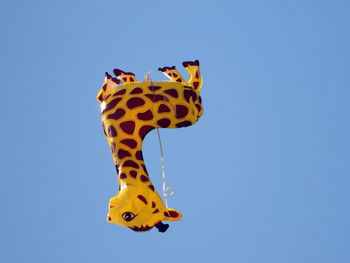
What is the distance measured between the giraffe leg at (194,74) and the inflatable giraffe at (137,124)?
0.41ft

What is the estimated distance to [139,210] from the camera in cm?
1060

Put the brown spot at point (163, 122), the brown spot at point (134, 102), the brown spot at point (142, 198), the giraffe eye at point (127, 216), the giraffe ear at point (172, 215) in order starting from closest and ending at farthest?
1. the giraffe eye at point (127, 216)
2. the brown spot at point (142, 198)
3. the giraffe ear at point (172, 215)
4. the brown spot at point (134, 102)
5. the brown spot at point (163, 122)

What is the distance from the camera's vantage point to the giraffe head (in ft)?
34.5

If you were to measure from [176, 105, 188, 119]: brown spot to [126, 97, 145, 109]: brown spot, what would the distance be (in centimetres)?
41

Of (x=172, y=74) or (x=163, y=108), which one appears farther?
(x=172, y=74)

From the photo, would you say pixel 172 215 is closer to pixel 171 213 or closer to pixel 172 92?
pixel 171 213

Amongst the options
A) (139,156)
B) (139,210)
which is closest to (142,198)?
(139,210)

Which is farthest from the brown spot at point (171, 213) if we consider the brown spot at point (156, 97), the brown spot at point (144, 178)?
the brown spot at point (156, 97)

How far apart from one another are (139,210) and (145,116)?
110 centimetres

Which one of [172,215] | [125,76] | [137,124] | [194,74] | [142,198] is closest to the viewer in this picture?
[142,198]

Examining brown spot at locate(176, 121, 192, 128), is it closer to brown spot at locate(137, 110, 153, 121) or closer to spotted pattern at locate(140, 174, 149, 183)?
brown spot at locate(137, 110, 153, 121)

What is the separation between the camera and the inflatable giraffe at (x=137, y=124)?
10.6 m

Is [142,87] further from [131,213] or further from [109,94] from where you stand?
[131,213]

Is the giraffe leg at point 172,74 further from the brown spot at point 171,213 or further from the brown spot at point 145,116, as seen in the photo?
the brown spot at point 171,213
